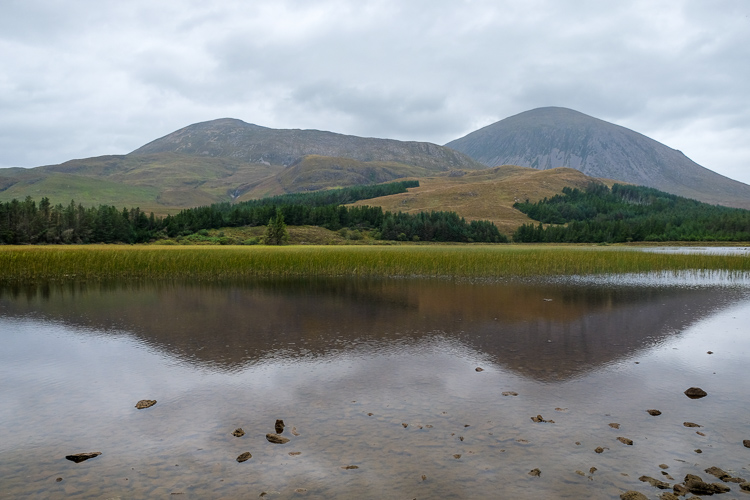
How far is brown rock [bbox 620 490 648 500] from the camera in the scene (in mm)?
6125

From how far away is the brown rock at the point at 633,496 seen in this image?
6.12 meters

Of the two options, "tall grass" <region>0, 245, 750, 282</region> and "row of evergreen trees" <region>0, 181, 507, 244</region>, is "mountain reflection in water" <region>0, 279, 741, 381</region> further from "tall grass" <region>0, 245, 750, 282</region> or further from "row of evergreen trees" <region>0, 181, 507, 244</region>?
"row of evergreen trees" <region>0, 181, 507, 244</region>

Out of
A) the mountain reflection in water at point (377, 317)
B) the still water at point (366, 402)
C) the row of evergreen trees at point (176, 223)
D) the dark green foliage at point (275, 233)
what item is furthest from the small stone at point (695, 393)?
the row of evergreen trees at point (176, 223)

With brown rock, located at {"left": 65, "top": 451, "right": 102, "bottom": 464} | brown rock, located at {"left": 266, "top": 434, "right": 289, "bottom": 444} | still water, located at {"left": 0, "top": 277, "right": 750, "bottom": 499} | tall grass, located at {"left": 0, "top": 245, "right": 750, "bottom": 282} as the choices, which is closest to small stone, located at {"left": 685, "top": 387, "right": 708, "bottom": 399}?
still water, located at {"left": 0, "top": 277, "right": 750, "bottom": 499}

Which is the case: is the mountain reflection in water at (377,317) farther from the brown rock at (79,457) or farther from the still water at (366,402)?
the brown rock at (79,457)

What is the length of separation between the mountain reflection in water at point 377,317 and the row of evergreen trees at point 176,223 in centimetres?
6274

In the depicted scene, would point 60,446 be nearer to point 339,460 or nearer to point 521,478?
point 339,460

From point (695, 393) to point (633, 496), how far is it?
17.6ft

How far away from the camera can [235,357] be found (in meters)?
13.0

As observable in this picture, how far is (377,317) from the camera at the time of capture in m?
19.6

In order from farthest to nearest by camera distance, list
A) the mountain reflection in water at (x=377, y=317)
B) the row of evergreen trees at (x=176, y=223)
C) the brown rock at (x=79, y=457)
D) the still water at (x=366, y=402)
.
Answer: the row of evergreen trees at (x=176, y=223) → the mountain reflection in water at (x=377, y=317) → the brown rock at (x=79, y=457) → the still water at (x=366, y=402)

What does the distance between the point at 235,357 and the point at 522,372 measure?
7.56 meters

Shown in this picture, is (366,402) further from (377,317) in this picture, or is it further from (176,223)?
(176,223)

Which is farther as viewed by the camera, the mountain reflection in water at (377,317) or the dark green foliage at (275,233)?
the dark green foliage at (275,233)
